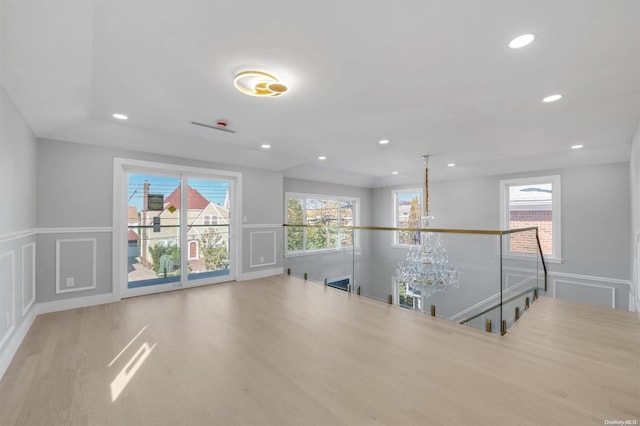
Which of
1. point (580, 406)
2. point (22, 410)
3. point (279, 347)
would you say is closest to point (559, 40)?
point (580, 406)

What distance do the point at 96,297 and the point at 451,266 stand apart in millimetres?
5625

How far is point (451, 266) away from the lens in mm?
4816

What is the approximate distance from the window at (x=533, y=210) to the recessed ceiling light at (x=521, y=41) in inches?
180

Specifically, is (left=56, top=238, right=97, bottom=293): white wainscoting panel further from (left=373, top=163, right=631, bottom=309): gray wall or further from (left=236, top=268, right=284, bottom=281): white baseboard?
(left=373, top=163, right=631, bottom=309): gray wall

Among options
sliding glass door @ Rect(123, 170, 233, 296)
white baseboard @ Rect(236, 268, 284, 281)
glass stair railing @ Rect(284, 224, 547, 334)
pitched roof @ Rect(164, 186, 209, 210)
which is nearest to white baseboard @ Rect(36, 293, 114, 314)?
sliding glass door @ Rect(123, 170, 233, 296)

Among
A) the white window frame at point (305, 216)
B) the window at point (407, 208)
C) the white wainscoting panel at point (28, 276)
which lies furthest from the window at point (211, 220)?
the window at point (407, 208)

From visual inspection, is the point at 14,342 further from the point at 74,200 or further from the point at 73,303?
the point at 74,200

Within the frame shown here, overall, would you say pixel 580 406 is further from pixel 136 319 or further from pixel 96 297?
pixel 96 297

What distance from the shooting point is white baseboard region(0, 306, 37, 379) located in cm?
226

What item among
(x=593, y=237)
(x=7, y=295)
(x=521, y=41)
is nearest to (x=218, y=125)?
(x=7, y=295)

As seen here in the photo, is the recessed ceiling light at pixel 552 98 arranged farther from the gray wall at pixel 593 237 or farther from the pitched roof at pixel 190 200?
the pitched roof at pixel 190 200

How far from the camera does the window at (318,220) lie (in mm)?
5625

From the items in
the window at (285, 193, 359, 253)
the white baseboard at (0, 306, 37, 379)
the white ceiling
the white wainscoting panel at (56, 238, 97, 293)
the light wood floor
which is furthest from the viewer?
the window at (285, 193, 359, 253)

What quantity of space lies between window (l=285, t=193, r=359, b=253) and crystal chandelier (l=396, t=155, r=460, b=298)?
1.25 meters
